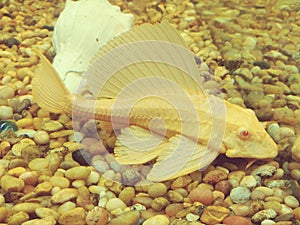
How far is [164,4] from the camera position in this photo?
14.5 ft

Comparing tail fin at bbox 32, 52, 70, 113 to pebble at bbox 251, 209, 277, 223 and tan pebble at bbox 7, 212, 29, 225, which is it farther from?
pebble at bbox 251, 209, 277, 223

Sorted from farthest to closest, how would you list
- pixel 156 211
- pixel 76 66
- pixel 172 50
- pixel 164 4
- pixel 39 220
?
pixel 164 4 → pixel 76 66 → pixel 172 50 → pixel 156 211 → pixel 39 220

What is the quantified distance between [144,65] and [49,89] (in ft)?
1.75

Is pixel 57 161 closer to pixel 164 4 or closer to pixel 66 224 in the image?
pixel 66 224

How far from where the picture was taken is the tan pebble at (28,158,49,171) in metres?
2.46

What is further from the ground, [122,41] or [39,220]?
[122,41]

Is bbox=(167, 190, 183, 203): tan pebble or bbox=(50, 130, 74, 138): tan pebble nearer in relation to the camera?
bbox=(167, 190, 183, 203): tan pebble

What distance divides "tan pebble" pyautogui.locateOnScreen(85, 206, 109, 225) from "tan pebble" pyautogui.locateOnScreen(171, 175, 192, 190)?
14.7 inches

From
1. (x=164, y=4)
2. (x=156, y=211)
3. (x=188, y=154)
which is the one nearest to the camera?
(x=156, y=211)

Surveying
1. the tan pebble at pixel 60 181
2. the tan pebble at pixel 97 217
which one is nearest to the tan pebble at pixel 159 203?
the tan pebble at pixel 97 217

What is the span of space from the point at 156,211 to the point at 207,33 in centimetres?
204

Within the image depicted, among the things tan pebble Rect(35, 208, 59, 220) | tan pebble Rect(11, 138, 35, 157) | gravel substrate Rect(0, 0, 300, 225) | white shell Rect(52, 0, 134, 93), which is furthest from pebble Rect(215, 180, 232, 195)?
white shell Rect(52, 0, 134, 93)

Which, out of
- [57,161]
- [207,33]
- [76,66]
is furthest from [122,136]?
[207,33]

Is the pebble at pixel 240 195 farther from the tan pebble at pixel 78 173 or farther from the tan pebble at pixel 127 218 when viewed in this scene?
the tan pebble at pixel 78 173
